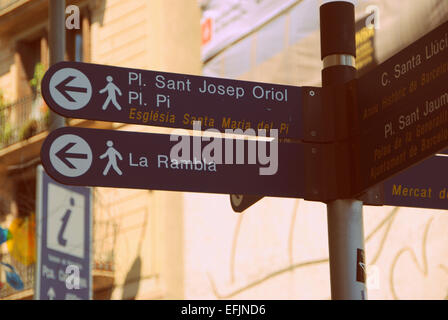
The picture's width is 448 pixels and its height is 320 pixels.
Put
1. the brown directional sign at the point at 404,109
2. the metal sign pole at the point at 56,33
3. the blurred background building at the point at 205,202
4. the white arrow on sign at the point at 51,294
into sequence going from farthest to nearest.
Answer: the blurred background building at the point at 205,202 → the white arrow on sign at the point at 51,294 → the metal sign pole at the point at 56,33 → the brown directional sign at the point at 404,109

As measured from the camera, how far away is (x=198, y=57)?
18.3m

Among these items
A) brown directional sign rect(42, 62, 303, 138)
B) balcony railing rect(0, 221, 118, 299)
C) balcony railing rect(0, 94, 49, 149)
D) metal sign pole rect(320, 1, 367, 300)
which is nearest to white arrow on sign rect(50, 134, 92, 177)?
brown directional sign rect(42, 62, 303, 138)

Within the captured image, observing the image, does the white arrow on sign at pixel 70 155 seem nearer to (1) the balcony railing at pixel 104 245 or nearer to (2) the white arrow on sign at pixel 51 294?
(2) the white arrow on sign at pixel 51 294

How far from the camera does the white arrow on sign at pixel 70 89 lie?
4.39m

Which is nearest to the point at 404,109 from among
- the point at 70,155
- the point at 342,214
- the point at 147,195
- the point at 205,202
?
the point at 342,214

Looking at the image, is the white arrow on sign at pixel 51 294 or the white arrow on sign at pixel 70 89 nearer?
the white arrow on sign at pixel 70 89

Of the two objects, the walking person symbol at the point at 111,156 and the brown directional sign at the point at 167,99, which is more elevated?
the brown directional sign at the point at 167,99

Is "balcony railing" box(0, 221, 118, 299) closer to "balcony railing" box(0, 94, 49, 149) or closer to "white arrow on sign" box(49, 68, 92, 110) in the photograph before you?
"balcony railing" box(0, 94, 49, 149)

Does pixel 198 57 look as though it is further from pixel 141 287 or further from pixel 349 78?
pixel 349 78

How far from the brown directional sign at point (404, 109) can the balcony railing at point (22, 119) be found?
15.7 meters

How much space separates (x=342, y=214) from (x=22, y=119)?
1658 cm

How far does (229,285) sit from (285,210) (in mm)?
1639

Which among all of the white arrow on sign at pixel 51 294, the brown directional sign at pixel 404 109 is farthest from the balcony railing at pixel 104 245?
the brown directional sign at pixel 404 109

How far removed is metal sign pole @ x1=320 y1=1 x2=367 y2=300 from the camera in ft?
14.4
